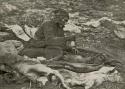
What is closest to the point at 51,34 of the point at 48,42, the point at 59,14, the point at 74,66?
the point at 48,42

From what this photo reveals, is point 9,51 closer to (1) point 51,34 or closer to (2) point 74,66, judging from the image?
(1) point 51,34

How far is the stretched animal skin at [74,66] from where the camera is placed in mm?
9047

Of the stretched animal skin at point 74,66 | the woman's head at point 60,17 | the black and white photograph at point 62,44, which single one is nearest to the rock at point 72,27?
the black and white photograph at point 62,44

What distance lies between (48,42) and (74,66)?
93 cm

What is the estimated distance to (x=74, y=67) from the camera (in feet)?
29.9

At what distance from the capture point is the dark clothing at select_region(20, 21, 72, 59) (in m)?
9.44

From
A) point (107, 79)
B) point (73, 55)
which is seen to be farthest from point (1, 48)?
point (107, 79)

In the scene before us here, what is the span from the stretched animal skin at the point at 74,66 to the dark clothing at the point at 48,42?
0.32 meters

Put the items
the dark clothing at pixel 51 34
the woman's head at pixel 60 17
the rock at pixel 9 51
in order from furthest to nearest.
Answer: the woman's head at pixel 60 17 → the dark clothing at pixel 51 34 → the rock at pixel 9 51

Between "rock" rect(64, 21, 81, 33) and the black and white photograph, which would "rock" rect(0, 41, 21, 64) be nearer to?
the black and white photograph

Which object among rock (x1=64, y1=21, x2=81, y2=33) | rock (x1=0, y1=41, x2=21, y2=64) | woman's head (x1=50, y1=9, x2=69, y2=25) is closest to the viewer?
rock (x1=0, y1=41, x2=21, y2=64)

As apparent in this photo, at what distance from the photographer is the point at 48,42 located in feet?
31.5

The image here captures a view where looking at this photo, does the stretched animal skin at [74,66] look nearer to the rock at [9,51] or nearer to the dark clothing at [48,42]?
the dark clothing at [48,42]

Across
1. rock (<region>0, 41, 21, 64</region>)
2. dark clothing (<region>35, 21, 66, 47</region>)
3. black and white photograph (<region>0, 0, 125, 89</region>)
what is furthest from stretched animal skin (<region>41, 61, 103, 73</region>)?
rock (<region>0, 41, 21, 64</region>)
